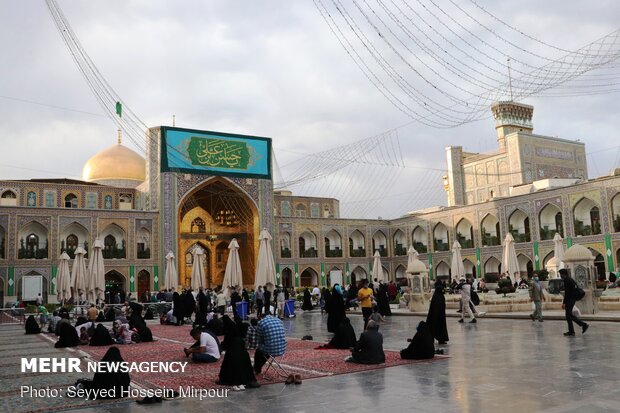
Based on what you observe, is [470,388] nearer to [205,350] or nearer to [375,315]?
[205,350]

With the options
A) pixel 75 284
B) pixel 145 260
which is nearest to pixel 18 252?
pixel 145 260

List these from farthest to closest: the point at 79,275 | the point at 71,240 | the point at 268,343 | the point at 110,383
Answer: the point at 71,240 < the point at 79,275 < the point at 268,343 < the point at 110,383

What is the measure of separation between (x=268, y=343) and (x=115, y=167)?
111ft

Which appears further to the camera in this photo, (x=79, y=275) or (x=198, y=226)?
(x=198, y=226)

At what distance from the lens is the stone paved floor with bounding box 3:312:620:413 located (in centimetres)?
474

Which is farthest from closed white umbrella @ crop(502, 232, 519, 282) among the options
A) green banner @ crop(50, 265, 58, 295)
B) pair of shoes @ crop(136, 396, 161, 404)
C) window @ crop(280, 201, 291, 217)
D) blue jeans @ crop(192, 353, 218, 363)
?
pair of shoes @ crop(136, 396, 161, 404)

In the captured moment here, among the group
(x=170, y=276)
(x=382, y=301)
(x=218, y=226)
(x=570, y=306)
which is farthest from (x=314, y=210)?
(x=570, y=306)

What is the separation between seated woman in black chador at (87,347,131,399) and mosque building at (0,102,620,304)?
24.0 metres

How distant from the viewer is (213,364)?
765cm

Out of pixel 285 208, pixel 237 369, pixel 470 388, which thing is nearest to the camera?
pixel 470 388

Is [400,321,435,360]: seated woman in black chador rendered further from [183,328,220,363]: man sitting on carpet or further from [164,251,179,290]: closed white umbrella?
[164,251,179,290]: closed white umbrella

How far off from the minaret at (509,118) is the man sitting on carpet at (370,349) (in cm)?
3838

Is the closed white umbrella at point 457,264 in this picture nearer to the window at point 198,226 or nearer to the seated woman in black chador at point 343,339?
the window at point 198,226

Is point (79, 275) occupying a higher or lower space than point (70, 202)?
lower
